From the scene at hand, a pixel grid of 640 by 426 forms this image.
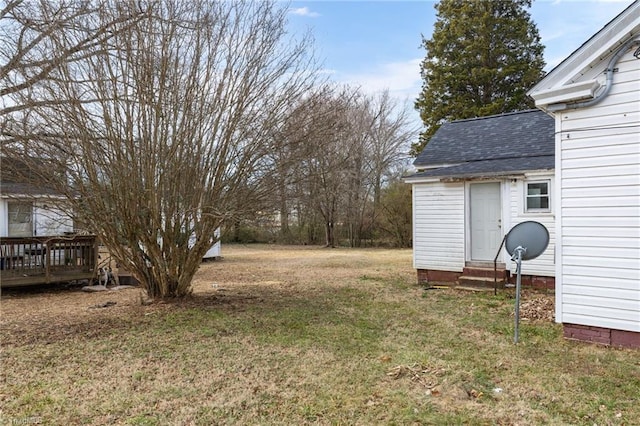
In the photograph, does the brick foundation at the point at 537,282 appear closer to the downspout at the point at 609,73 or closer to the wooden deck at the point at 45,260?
the downspout at the point at 609,73

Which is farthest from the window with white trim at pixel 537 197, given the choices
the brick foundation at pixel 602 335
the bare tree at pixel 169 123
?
the bare tree at pixel 169 123

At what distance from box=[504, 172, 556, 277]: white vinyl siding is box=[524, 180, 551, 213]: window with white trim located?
44 mm

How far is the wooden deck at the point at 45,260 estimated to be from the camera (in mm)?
8781

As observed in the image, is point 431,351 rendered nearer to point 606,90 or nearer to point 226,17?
point 606,90

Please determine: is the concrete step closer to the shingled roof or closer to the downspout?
the shingled roof

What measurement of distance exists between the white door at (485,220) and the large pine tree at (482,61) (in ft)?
50.6


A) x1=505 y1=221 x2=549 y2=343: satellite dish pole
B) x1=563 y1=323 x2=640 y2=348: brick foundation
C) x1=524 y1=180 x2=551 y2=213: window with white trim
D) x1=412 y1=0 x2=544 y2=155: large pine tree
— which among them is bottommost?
x1=563 y1=323 x2=640 y2=348: brick foundation

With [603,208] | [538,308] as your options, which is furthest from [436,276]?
[603,208]

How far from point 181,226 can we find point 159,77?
234 centimetres

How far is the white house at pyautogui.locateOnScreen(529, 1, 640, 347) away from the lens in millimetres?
4758

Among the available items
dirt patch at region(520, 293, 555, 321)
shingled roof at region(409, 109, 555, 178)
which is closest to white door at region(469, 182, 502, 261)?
shingled roof at region(409, 109, 555, 178)

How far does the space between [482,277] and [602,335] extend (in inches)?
164

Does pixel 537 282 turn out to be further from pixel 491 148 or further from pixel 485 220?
pixel 491 148

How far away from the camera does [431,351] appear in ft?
15.8
